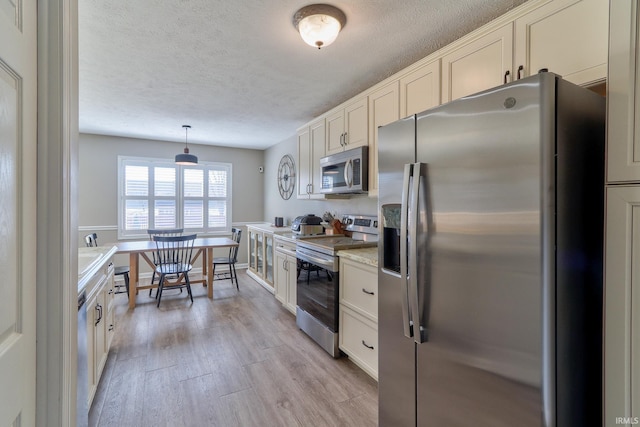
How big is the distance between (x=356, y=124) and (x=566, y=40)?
164cm

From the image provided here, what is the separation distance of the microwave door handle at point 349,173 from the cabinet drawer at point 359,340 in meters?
1.14

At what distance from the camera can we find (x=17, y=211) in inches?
26.5

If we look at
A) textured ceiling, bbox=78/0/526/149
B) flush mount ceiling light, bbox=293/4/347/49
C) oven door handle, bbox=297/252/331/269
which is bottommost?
oven door handle, bbox=297/252/331/269

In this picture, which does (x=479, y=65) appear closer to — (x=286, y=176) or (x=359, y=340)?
(x=359, y=340)

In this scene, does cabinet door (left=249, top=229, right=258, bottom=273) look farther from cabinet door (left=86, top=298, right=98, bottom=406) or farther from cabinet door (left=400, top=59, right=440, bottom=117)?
cabinet door (left=400, top=59, right=440, bottom=117)

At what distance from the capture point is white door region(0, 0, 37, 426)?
23.8 inches

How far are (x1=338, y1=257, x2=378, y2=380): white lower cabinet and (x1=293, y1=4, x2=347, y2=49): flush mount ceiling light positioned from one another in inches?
59.2

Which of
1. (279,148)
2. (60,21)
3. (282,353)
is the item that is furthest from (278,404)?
(279,148)

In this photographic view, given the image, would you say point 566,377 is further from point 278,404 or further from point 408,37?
point 408,37

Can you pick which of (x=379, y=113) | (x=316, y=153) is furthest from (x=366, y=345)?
(x=316, y=153)

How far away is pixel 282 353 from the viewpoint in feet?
8.49

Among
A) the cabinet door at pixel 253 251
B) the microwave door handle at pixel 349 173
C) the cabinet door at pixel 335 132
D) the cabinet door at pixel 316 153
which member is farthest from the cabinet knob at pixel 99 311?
the cabinet door at pixel 253 251

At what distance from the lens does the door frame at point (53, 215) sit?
76cm

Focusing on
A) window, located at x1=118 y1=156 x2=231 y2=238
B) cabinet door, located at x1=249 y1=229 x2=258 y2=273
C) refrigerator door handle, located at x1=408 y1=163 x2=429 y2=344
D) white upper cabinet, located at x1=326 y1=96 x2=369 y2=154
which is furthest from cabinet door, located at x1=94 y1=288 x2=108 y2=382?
window, located at x1=118 y1=156 x2=231 y2=238
